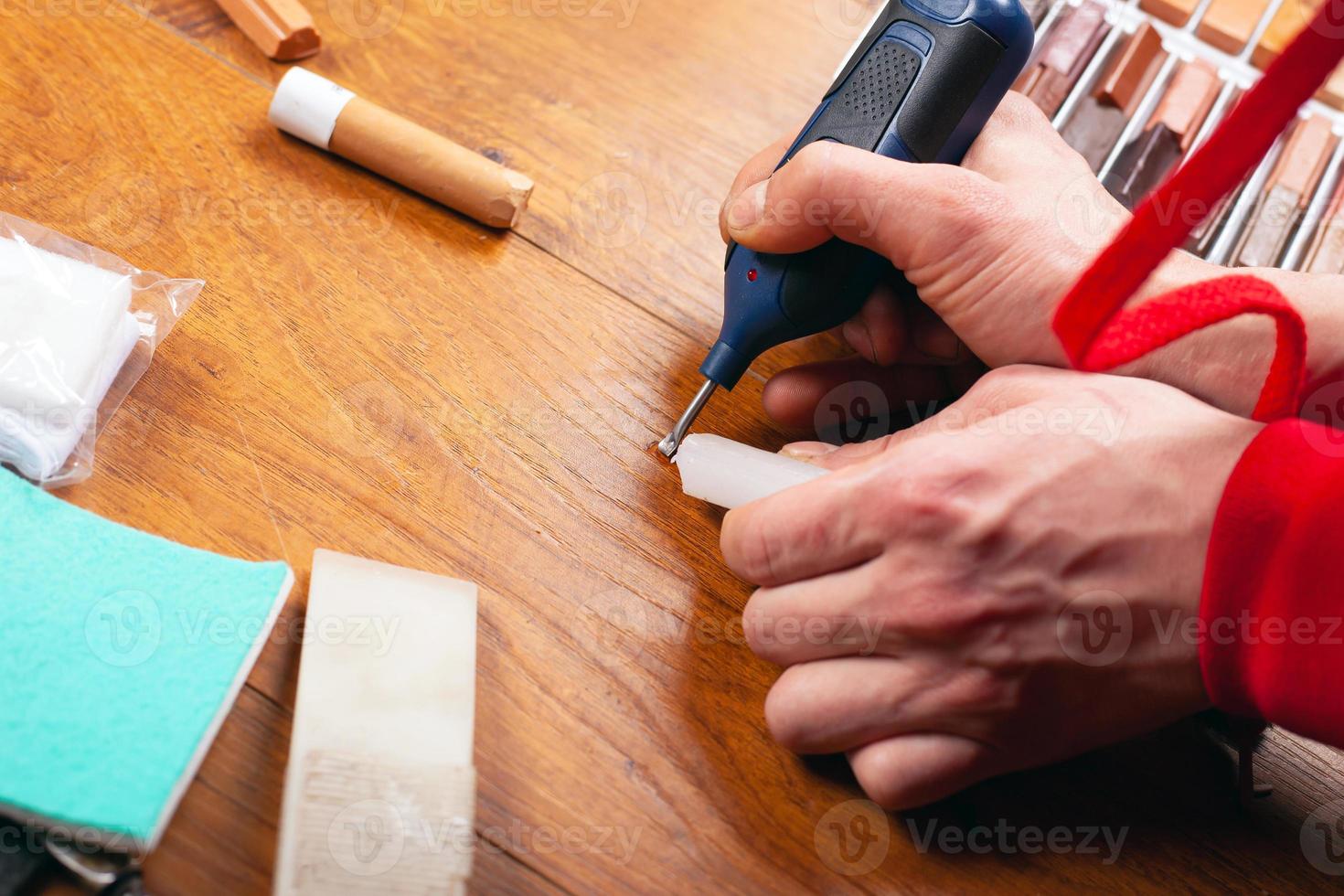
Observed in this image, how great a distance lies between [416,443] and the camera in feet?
1.93

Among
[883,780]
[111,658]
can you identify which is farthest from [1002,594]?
[111,658]

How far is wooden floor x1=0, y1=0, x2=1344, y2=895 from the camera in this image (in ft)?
1.66

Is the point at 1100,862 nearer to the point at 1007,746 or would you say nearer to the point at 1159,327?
the point at 1007,746

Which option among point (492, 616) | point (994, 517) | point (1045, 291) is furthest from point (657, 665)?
point (1045, 291)

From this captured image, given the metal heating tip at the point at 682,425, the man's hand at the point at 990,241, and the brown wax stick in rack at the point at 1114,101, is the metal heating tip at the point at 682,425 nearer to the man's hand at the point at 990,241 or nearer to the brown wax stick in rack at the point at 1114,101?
the man's hand at the point at 990,241

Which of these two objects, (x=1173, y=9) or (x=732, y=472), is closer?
(x=732, y=472)

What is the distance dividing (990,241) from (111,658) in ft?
1.62

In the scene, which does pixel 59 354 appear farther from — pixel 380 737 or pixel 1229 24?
pixel 1229 24

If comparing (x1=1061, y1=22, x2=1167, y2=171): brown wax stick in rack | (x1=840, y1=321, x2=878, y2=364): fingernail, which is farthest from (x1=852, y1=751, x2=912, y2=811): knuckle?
(x1=1061, y1=22, x2=1167, y2=171): brown wax stick in rack

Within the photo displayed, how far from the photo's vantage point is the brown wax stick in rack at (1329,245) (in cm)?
77

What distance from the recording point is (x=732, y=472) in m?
0.58

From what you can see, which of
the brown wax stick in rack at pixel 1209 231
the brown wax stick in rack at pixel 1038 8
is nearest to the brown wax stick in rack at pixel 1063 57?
the brown wax stick in rack at pixel 1038 8

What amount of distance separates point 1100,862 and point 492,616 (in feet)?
1.14

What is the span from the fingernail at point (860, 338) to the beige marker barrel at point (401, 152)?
0.24 meters
